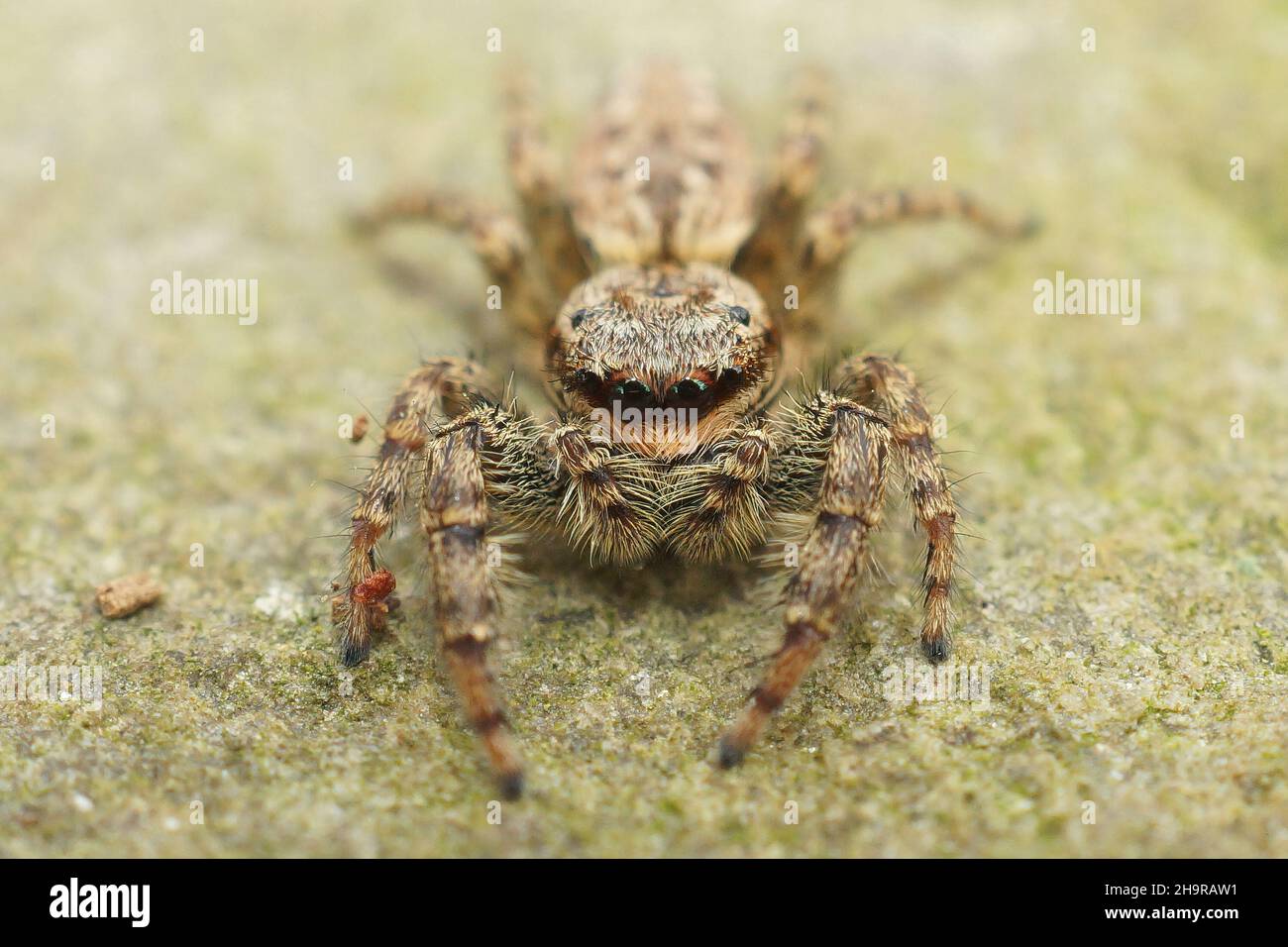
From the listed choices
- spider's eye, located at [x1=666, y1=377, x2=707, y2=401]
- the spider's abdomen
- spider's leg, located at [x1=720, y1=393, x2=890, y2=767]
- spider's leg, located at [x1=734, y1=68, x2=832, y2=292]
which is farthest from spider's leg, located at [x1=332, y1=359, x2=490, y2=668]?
spider's leg, located at [x1=734, y1=68, x2=832, y2=292]

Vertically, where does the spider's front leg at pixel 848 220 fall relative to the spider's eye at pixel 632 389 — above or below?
above

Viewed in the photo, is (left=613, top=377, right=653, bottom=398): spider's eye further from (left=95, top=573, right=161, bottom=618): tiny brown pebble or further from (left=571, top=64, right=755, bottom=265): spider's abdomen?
(left=95, top=573, right=161, bottom=618): tiny brown pebble

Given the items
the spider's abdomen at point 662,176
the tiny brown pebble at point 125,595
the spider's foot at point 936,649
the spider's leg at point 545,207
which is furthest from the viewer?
the spider's leg at point 545,207

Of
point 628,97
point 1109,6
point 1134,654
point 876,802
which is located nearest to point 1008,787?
point 876,802

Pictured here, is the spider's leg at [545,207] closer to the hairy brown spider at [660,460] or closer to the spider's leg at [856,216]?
the hairy brown spider at [660,460]

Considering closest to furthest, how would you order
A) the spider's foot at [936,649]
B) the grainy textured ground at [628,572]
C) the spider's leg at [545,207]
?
the grainy textured ground at [628,572] → the spider's foot at [936,649] → the spider's leg at [545,207]

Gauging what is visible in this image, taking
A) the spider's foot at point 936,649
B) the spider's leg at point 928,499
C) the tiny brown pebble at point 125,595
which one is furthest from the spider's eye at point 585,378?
the tiny brown pebble at point 125,595

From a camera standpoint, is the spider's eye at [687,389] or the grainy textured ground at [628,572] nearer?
the grainy textured ground at [628,572]
